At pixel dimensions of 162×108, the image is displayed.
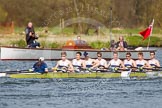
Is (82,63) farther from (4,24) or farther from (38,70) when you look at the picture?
(4,24)

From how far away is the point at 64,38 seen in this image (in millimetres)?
62969

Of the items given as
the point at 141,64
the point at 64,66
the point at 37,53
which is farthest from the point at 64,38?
the point at 64,66

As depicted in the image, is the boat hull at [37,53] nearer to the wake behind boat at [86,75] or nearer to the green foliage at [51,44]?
the green foliage at [51,44]

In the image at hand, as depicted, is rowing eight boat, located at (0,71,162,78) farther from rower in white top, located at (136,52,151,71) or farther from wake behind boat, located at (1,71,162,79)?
rower in white top, located at (136,52,151,71)

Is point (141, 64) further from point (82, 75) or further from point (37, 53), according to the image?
point (37, 53)

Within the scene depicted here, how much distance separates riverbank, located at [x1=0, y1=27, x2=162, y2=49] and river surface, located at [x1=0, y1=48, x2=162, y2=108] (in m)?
21.2

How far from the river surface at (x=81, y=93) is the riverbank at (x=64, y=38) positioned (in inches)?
834

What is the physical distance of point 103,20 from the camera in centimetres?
7150

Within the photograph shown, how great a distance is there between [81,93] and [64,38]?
1157 inches

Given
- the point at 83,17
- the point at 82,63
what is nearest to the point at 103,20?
the point at 83,17

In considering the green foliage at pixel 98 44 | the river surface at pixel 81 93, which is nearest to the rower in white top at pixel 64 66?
the river surface at pixel 81 93

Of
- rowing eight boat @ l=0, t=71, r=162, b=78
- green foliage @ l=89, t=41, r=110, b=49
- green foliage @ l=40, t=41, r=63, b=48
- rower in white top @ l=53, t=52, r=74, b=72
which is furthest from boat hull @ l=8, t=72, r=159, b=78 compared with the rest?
green foliage @ l=40, t=41, r=63, b=48

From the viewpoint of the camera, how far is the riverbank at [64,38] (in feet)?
197

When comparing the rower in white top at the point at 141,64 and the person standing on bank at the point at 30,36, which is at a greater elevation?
the person standing on bank at the point at 30,36
